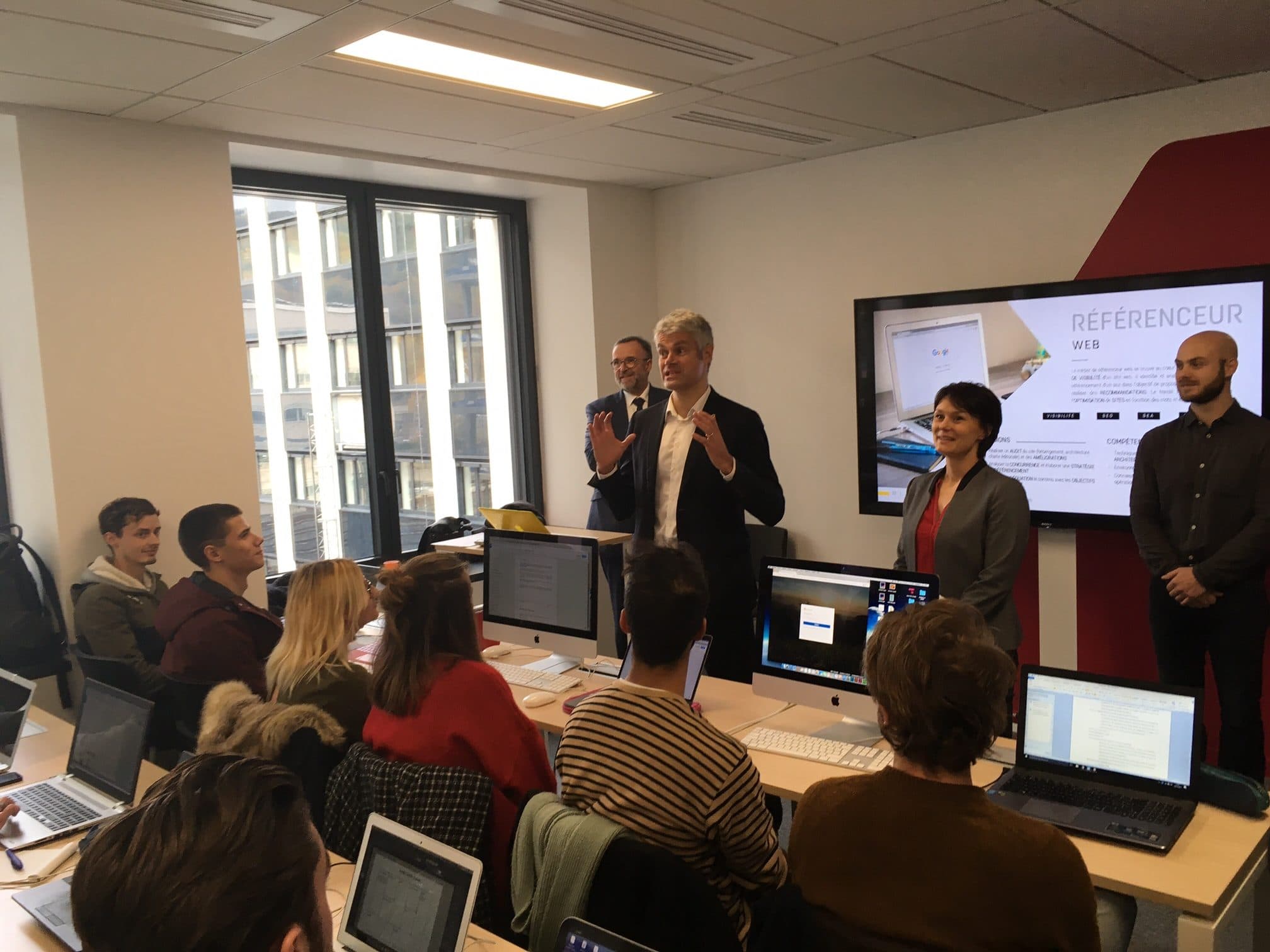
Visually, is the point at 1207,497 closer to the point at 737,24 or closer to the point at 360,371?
the point at 737,24

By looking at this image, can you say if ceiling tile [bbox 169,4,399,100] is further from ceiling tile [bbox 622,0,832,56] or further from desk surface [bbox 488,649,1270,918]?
desk surface [bbox 488,649,1270,918]

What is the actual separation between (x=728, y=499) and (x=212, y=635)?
5.50ft

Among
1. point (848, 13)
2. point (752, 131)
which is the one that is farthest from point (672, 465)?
point (752, 131)

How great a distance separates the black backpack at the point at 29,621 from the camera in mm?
3494

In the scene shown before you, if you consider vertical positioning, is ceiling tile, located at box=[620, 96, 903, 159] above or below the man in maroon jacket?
above

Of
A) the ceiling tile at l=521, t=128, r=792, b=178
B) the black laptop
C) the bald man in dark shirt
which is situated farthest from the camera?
the ceiling tile at l=521, t=128, r=792, b=178

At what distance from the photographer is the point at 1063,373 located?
416 centimetres

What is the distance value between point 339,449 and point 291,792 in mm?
4398

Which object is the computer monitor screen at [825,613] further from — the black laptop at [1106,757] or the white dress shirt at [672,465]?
the white dress shirt at [672,465]

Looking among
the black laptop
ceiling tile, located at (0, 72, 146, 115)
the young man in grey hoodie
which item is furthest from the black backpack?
the black laptop

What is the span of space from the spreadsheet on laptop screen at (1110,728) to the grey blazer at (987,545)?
664 mm

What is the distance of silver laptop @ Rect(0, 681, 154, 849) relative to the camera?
2217 mm

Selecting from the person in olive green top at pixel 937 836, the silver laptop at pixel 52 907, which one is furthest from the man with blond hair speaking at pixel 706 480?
the silver laptop at pixel 52 907

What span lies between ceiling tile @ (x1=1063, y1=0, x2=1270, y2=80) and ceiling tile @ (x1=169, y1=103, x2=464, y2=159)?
2.68 metres
